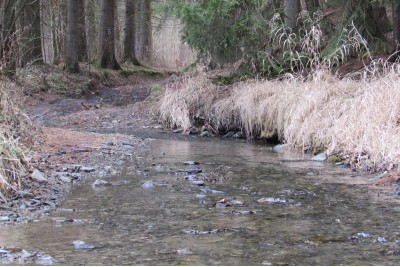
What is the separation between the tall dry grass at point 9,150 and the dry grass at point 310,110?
167 inches

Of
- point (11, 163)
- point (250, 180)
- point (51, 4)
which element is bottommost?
point (250, 180)

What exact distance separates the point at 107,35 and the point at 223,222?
18.3 meters

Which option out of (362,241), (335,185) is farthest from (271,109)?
(362,241)

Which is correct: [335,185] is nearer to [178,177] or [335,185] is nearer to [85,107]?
[178,177]

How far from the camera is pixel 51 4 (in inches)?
878

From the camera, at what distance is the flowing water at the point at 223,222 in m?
4.19

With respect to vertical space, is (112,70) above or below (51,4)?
below

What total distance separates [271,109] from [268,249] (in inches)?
283

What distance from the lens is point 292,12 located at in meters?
14.4

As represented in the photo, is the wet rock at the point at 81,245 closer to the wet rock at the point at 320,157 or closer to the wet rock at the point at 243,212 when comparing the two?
the wet rock at the point at 243,212

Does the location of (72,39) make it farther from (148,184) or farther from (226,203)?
(226,203)

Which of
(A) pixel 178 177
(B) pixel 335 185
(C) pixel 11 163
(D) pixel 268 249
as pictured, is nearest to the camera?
(D) pixel 268 249

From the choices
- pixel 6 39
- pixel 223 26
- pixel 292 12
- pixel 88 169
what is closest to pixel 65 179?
pixel 88 169

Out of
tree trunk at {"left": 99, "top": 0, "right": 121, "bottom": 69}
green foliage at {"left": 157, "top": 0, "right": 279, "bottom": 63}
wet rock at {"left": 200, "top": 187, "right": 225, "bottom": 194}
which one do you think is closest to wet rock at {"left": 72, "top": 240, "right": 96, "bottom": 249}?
wet rock at {"left": 200, "top": 187, "right": 225, "bottom": 194}
